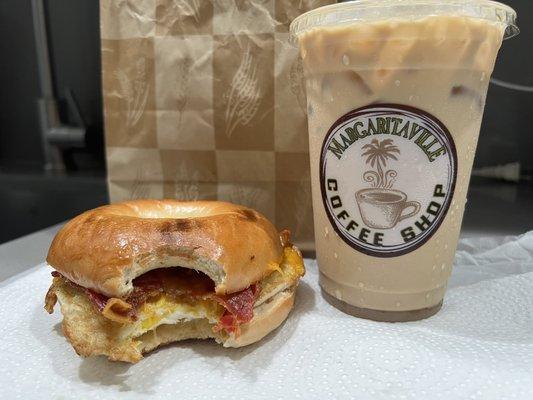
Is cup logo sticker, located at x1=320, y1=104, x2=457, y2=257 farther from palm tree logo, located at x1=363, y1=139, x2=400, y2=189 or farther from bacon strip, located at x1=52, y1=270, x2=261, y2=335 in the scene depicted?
bacon strip, located at x1=52, y1=270, x2=261, y2=335

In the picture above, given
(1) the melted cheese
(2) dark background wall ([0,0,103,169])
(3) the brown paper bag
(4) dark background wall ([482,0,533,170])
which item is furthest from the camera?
(2) dark background wall ([0,0,103,169])

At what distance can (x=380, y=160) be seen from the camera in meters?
0.89

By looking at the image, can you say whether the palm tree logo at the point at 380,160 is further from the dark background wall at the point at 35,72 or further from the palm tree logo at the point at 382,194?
the dark background wall at the point at 35,72

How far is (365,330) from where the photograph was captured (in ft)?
3.02

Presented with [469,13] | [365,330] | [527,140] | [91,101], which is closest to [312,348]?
[365,330]

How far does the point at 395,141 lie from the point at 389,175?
2.7 inches

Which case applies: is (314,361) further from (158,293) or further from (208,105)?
(208,105)

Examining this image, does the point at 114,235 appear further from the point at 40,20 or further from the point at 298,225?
the point at 40,20

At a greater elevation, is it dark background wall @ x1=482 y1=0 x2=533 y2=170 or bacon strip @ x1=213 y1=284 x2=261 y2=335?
dark background wall @ x1=482 y1=0 x2=533 y2=170

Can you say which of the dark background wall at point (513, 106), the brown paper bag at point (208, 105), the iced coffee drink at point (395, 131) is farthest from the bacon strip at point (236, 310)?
the dark background wall at point (513, 106)

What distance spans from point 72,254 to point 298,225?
2.24 feet

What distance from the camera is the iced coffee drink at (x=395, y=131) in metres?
0.83

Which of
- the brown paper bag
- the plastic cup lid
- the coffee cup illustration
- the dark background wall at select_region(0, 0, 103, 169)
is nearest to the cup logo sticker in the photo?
the coffee cup illustration

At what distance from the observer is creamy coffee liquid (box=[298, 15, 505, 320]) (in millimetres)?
840
